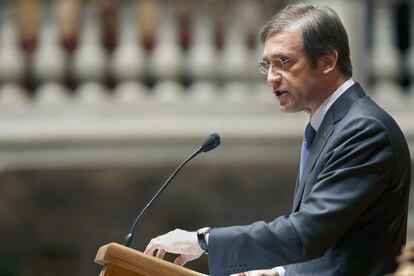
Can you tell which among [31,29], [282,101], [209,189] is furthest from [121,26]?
[282,101]

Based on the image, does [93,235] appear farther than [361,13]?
Yes

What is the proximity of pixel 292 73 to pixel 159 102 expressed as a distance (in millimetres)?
3976

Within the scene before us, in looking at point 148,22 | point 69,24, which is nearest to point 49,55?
point 69,24

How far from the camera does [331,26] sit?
4.27 meters

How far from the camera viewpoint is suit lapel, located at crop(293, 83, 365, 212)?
4277 millimetres

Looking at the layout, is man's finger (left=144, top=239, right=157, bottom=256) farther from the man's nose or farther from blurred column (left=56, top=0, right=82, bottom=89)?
blurred column (left=56, top=0, right=82, bottom=89)

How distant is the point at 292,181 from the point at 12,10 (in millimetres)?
1858

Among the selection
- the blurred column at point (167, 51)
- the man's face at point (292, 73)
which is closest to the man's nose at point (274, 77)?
the man's face at point (292, 73)

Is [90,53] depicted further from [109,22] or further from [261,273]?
[261,273]

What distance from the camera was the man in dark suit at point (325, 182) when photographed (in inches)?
161

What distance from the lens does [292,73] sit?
4273 millimetres

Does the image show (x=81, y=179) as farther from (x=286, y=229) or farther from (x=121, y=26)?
(x=286, y=229)

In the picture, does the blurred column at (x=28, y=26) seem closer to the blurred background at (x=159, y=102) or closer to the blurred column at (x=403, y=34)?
the blurred background at (x=159, y=102)

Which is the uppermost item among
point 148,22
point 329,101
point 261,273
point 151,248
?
point 329,101
